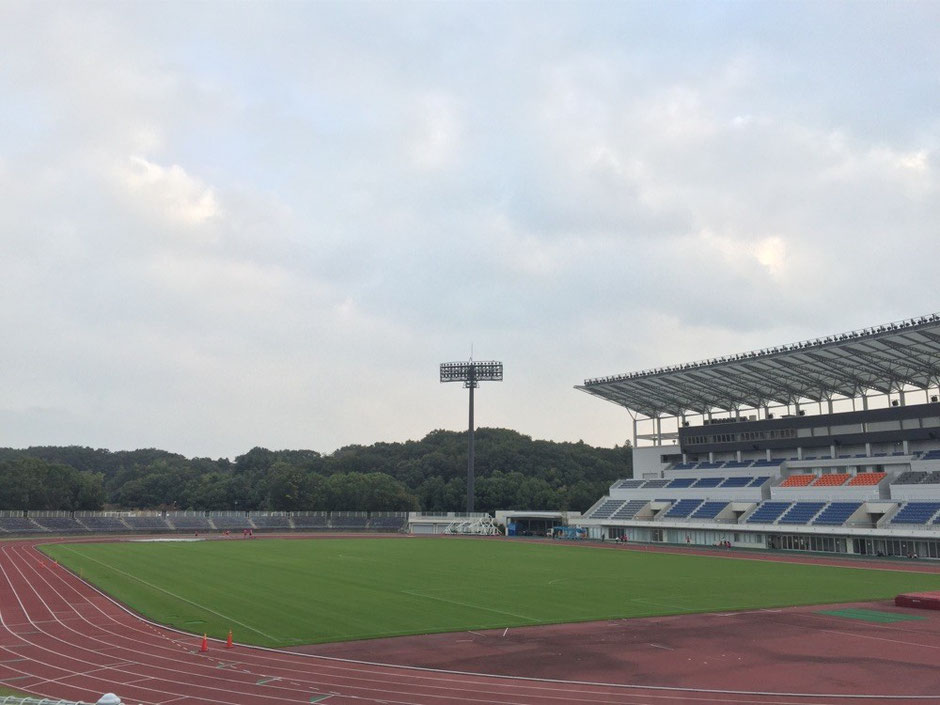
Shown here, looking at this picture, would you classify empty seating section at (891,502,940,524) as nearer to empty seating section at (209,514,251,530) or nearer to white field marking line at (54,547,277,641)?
white field marking line at (54,547,277,641)

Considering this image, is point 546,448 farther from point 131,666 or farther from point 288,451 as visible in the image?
point 131,666

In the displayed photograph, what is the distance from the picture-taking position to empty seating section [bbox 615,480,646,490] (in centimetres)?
9488

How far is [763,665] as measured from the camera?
21.3 m

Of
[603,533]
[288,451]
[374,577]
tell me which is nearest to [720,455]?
[603,533]

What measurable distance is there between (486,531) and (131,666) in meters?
82.5

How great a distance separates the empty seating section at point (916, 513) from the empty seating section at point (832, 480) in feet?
29.4

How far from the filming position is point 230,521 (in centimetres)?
10406

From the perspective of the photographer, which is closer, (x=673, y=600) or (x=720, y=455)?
(x=673, y=600)

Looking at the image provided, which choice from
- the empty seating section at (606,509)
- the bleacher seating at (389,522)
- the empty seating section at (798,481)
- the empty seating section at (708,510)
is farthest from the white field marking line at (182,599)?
the empty seating section at (798,481)

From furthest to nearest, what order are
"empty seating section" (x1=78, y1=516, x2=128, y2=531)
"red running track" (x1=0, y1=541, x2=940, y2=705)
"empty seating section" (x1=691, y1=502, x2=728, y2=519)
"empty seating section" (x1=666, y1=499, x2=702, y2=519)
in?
"empty seating section" (x1=78, y1=516, x2=128, y2=531) → "empty seating section" (x1=666, y1=499, x2=702, y2=519) → "empty seating section" (x1=691, y1=502, x2=728, y2=519) → "red running track" (x1=0, y1=541, x2=940, y2=705)

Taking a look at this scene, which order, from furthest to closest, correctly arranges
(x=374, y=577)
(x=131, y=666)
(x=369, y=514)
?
1. (x=369, y=514)
2. (x=374, y=577)
3. (x=131, y=666)

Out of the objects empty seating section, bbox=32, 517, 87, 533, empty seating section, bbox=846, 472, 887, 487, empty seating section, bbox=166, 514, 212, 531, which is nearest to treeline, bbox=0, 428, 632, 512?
empty seating section, bbox=32, 517, 87, 533

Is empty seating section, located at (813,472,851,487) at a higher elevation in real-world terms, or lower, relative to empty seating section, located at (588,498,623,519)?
higher

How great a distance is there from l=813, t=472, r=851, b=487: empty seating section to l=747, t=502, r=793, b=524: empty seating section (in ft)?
12.5
